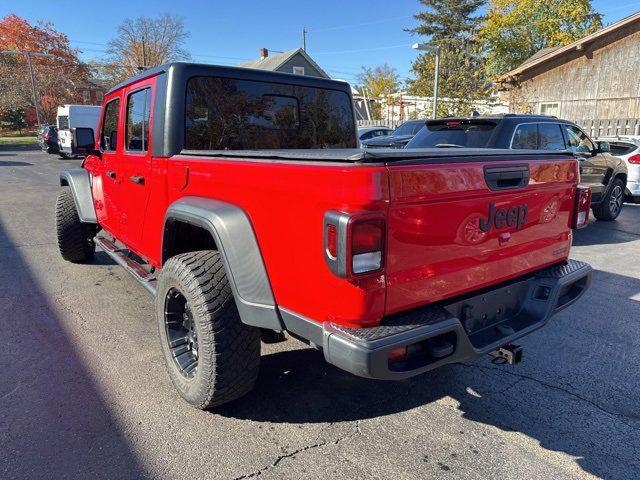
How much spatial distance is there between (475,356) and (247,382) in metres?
1.24

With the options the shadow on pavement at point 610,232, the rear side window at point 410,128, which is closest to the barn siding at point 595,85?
the rear side window at point 410,128

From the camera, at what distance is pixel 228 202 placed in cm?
245

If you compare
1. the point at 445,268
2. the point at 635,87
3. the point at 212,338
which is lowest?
the point at 212,338

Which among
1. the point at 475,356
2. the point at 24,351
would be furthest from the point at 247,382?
the point at 24,351

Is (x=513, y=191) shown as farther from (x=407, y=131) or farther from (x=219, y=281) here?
(x=407, y=131)

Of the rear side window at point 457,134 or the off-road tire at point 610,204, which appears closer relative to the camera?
the rear side window at point 457,134

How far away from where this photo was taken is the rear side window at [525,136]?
19.9 feet

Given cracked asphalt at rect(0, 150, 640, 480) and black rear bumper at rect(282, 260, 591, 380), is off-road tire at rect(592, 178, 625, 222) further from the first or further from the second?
black rear bumper at rect(282, 260, 591, 380)

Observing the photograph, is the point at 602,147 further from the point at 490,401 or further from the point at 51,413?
the point at 51,413

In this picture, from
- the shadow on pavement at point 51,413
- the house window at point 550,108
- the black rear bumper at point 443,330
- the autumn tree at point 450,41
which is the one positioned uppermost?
the autumn tree at point 450,41

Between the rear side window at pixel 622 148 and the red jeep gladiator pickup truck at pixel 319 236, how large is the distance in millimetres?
8591

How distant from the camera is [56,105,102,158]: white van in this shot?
2006cm

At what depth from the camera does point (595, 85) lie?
71.5 feet

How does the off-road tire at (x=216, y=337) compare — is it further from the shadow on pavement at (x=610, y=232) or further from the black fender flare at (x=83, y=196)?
the shadow on pavement at (x=610, y=232)
